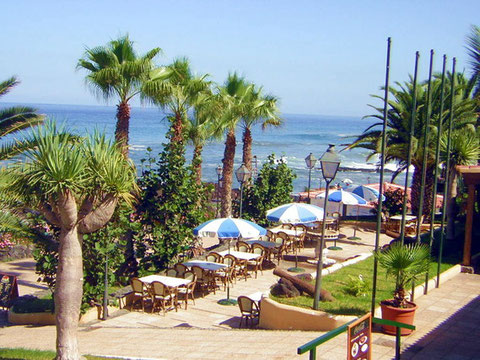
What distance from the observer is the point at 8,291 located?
1422 cm

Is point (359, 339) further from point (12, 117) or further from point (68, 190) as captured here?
point (12, 117)

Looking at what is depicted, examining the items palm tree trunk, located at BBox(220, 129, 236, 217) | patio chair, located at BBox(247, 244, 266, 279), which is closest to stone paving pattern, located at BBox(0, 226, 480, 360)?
patio chair, located at BBox(247, 244, 266, 279)

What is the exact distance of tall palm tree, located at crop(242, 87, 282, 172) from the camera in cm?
2248

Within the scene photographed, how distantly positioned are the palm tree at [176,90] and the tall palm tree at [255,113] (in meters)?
1.95

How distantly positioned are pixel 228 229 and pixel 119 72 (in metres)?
5.34

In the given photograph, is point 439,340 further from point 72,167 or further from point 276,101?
point 276,101

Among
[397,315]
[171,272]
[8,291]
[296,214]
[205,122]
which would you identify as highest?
[205,122]

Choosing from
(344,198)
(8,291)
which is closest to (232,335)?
(8,291)

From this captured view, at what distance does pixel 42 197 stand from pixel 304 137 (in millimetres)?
141564

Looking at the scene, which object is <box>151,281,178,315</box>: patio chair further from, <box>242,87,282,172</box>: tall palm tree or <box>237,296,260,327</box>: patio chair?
<box>242,87,282,172</box>: tall palm tree

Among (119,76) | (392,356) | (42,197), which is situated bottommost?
(392,356)

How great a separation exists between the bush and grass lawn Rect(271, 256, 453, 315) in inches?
199

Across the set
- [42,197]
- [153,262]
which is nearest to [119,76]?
[153,262]

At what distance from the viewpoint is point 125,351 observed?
31.3 feet
